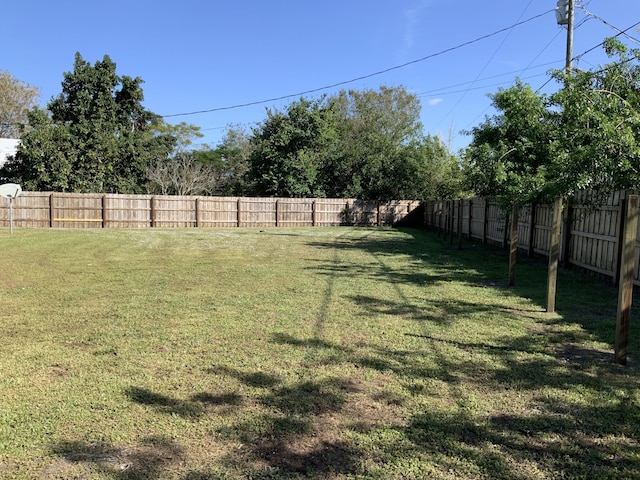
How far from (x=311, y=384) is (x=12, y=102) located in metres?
43.9

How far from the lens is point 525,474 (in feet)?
7.81

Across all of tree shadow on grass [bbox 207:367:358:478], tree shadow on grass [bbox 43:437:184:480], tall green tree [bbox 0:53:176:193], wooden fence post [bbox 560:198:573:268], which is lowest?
tree shadow on grass [bbox 43:437:184:480]

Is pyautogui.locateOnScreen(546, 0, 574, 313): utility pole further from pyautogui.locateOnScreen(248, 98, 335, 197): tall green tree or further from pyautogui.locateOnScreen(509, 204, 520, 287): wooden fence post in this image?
pyautogui.locateOnScreen(248, 98, 335, 197): tall green tree

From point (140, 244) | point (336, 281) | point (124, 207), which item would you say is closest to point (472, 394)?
point (336, 281)

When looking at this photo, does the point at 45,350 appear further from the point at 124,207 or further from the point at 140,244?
the point at 124,207

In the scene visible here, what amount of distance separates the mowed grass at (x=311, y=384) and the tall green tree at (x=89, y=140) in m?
20.9

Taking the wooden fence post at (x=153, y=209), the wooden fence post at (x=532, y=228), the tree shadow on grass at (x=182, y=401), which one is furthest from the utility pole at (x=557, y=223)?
the wooden fence post at (x=153, y=209)

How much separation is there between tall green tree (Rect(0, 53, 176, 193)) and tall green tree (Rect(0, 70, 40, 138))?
369 inches

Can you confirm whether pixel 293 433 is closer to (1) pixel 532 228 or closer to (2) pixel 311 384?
(2) pixel 311 384

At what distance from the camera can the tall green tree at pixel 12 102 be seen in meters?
36.5

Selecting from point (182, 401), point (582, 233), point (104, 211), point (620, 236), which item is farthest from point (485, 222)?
point (104, 211)

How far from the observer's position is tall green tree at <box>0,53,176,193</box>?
24.9m

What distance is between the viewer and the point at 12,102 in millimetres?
37188

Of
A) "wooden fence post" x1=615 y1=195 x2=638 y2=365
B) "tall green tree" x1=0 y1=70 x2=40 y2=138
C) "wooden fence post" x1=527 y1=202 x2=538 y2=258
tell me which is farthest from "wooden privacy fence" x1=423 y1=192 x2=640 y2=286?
"tall green tree" x1=0 y1=70 x2=40 y2=138
